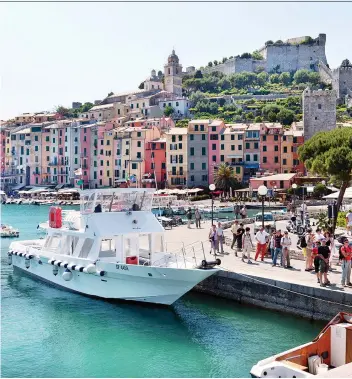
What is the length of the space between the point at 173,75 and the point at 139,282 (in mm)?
109383

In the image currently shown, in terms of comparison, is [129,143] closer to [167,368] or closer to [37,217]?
[37,217]

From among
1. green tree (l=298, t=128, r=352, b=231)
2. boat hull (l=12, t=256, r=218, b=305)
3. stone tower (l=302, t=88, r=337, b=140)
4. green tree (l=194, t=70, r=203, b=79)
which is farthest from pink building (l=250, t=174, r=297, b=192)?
green tree (l=194, t=70, r=203, b=79)

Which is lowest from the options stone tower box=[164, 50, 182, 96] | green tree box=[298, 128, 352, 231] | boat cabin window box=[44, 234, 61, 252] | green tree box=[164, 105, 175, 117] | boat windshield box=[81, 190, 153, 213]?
boat cabin window box=[44, 234, 61, 252]

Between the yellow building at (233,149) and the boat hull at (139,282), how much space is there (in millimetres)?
55454

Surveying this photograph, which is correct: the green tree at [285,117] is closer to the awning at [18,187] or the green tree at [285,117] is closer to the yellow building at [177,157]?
the yellow building at [177,157]

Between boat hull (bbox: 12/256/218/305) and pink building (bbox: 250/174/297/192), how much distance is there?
148 ft

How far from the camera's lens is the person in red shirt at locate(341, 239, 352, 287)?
52.9 feet

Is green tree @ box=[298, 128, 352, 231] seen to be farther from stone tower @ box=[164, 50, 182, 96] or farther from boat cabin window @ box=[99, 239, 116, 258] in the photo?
stone tower @ box=[164, 50, 182, 96]

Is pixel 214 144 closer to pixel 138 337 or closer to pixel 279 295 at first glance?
pixel 279 295

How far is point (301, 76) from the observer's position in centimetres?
13675

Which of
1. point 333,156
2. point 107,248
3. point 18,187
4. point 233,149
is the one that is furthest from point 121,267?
point 18,187

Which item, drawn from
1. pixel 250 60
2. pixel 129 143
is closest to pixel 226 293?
pixel 129 143

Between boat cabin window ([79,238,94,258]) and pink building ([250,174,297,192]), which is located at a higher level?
pink building ([250,174,297,192])

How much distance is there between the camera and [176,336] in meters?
16.4
